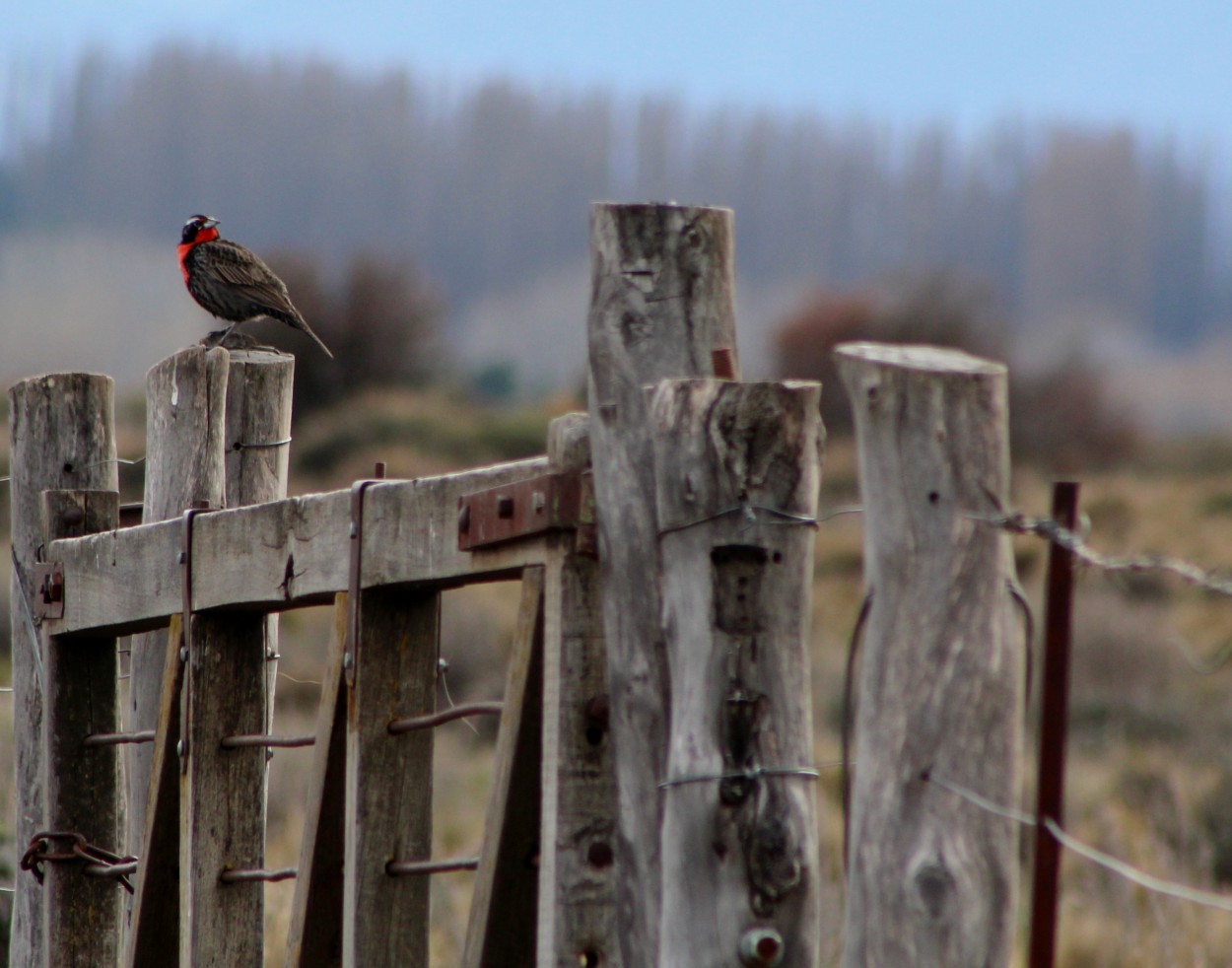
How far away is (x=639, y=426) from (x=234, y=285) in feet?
15.3

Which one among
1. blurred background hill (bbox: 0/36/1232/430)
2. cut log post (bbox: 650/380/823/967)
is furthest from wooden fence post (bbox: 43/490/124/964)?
blurred background hill (bbox: 0/36/1232/430)

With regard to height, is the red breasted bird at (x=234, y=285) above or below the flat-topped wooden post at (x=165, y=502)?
above

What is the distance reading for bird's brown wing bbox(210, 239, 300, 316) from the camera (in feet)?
21.7

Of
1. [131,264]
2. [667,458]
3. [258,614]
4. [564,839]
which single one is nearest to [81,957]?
[258,614]

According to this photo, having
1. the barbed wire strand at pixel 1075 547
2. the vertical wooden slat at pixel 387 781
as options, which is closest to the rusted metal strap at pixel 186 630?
the vertical wooden slat at pixel 387 781

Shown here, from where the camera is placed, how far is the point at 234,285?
6641 millimetres

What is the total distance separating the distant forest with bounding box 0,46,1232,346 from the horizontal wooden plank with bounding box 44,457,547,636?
11374 cm

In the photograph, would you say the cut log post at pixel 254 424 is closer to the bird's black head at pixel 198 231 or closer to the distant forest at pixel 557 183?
the bird's black head at pixel 198 231

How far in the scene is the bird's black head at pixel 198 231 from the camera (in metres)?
7.05

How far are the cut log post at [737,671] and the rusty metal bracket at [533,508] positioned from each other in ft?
0.72

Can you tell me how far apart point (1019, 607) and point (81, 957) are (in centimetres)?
296

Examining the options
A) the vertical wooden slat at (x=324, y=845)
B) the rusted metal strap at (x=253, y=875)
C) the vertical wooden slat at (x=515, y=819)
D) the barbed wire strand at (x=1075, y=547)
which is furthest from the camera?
the rusted metal strap at (x=253, y=875)

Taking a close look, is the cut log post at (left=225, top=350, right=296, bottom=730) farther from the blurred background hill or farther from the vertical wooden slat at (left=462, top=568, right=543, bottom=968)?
the blurred background hill

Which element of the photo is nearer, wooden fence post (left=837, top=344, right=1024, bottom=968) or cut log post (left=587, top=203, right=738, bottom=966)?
wooden fence post (left=837, top=344, right=1024, bottom=968)
